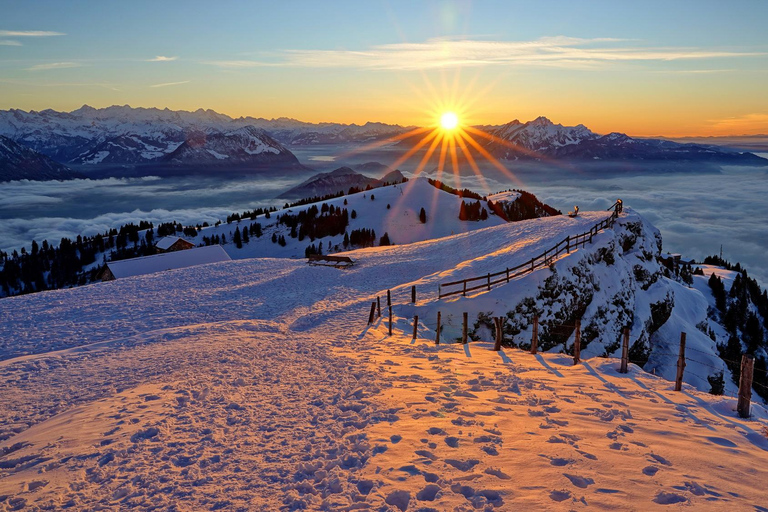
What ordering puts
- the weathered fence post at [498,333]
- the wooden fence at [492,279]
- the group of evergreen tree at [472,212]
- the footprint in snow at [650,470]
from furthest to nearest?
the group of evergreen tree at [472,212] < the wooden fence at [492,279] < the weathered fence post at [498,333] < the footprint in snow at [650,470]

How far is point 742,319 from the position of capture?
127500mm

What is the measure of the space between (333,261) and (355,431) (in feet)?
144

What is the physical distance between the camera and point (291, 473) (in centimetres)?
916

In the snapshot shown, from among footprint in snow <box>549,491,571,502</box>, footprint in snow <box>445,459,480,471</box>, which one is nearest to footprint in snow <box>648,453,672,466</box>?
footprint in snow <box>549,491,571,502</box>

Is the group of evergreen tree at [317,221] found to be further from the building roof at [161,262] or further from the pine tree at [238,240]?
the building roof at [161,262]

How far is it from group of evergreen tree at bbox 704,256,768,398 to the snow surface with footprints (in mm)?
112989

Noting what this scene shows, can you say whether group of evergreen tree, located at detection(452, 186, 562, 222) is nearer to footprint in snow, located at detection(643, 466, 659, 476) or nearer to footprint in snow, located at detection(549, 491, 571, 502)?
footprint in snow, located at detection(643, 466, 659, 476)

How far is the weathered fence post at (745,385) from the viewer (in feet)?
38.7

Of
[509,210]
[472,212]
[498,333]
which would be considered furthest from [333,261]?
[509,210]

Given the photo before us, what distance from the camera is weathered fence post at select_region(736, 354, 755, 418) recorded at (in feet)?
38.7

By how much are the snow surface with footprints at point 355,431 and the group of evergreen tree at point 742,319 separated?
371 feet

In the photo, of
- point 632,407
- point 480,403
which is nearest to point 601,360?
point 632,407

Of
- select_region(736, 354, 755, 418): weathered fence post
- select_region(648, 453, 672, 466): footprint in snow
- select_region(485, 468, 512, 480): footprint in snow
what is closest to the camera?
select_region(485, 468, 512, 480): footprint in snow

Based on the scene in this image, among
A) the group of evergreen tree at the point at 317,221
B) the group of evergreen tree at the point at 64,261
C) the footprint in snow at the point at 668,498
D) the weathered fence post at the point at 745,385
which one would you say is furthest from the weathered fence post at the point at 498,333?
the group of evergreen tree at the point at 64,261
